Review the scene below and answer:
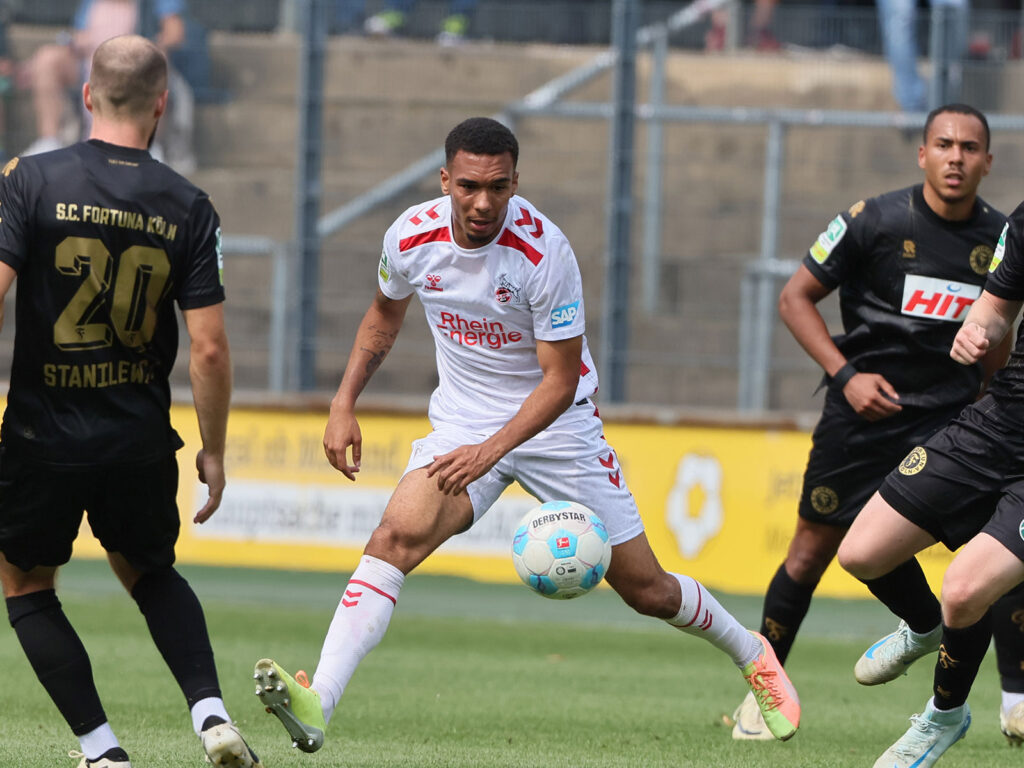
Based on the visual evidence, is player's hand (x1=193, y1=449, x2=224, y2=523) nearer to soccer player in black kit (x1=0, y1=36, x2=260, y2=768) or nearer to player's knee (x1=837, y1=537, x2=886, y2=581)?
soccer player in black kit (x1=0, y1=36, x2=260, y2=768)

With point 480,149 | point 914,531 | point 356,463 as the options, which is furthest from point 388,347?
point 914,531

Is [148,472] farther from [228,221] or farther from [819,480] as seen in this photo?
[228,221]

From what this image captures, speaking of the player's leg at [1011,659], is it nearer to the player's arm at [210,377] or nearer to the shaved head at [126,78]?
the player's arm at [210,377]

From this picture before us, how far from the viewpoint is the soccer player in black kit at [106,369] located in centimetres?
479

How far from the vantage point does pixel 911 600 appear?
629cm

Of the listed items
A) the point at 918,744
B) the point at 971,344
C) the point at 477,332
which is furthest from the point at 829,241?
the point at 918,744

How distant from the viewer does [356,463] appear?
5762mm

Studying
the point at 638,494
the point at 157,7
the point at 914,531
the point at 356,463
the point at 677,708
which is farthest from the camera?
the point at 157,7

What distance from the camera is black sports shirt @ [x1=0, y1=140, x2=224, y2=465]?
479 cm

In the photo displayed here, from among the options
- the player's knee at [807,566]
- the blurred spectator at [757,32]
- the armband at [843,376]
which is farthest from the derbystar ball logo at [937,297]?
the blurred spectator at [757,32]

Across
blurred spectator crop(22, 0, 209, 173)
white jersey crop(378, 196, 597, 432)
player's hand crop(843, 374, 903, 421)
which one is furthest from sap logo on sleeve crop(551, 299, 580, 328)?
blurred spectator crop(22, 0, 209, 173)

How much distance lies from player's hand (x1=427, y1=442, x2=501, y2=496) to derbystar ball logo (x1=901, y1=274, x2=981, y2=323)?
228 centimetres

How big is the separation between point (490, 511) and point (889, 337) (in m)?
4.94

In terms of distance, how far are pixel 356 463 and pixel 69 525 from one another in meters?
1.14
